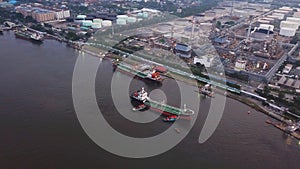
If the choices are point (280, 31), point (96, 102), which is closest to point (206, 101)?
point (96, 102)

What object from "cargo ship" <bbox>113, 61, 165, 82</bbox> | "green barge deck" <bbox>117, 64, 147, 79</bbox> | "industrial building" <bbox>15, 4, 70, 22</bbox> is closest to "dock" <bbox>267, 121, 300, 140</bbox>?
"cargo ship" <bbox>113, 61, 165, 82</bbox>

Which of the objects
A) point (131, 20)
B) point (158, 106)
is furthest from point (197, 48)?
point (131, 20)

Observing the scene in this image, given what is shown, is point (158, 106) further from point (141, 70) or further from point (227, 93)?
point (141, 70)

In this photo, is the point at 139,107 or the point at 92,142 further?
the point at 139,107

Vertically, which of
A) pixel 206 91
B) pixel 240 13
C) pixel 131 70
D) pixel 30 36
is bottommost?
pixel 206 91

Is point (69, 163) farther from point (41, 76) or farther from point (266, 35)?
point (266, 35)

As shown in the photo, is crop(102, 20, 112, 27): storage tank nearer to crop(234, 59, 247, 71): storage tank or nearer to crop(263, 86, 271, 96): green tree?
crop(234, 59, 247, 71): storage tank

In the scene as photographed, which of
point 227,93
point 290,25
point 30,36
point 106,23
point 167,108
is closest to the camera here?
point 167,108
